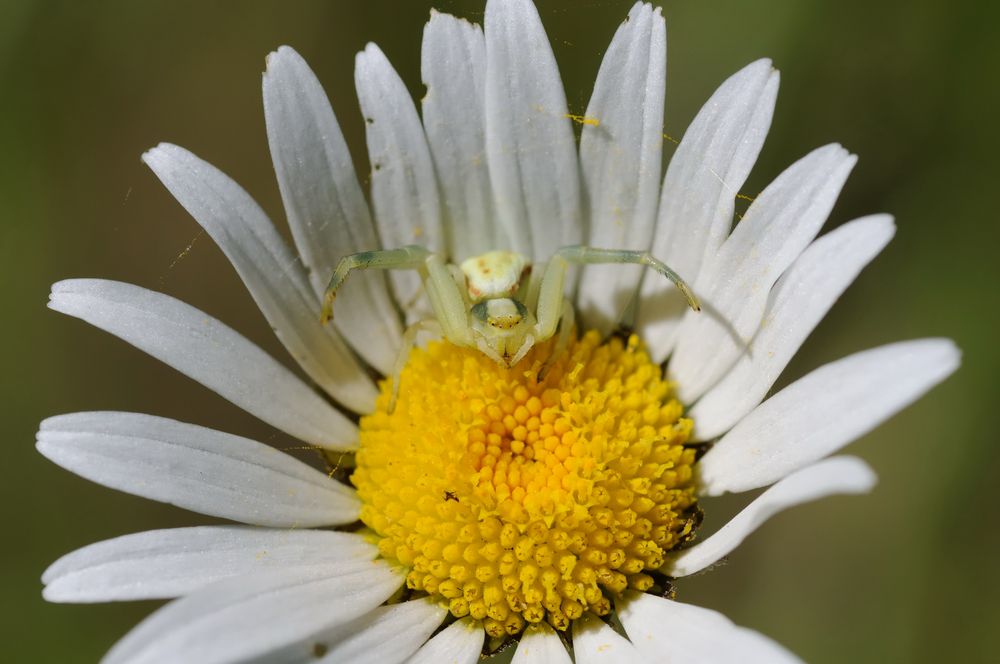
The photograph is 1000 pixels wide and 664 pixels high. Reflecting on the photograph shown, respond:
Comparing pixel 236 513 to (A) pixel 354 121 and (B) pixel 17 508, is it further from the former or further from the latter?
(A) pixel 354 121

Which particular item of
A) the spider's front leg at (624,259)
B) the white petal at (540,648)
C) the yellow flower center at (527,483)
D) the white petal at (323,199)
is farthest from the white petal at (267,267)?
the white petal at (540,648)

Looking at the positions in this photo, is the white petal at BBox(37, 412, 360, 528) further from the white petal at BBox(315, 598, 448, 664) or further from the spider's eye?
the spider's eye

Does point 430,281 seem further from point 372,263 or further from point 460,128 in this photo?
point 460,128

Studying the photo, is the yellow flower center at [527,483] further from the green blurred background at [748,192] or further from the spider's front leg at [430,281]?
the green blurred background at [748,192]

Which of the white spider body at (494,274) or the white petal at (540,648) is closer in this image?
the white petal at (540,648)

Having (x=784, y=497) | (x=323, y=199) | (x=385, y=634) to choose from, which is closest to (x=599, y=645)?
(x=385, y=634)

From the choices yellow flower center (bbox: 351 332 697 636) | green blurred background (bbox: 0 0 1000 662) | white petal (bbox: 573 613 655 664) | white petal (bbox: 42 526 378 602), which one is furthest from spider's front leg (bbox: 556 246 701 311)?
green blurred background (bbox: 0 0 1000 662)

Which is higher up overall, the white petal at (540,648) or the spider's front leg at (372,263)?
the spider's front leg at (372,263)
